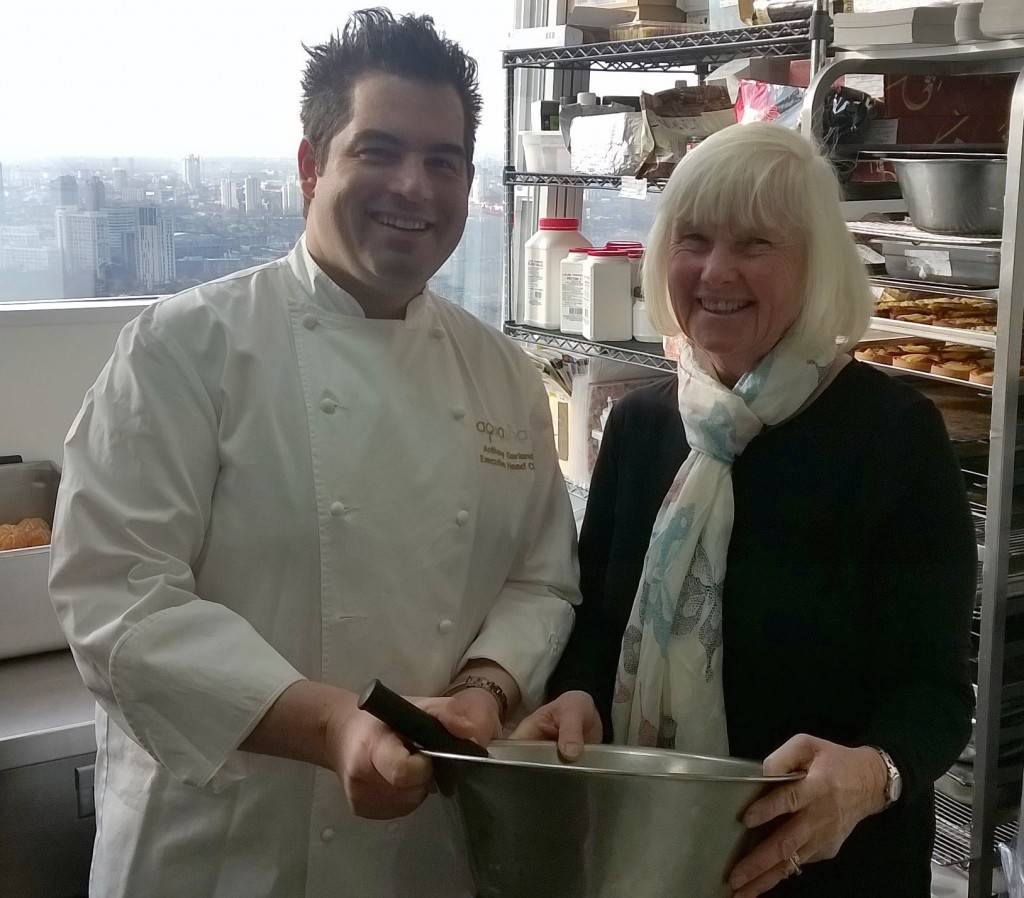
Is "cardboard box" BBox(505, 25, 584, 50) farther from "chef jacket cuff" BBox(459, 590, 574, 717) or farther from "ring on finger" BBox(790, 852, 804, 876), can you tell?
"ring on finger" BBox(790, 852, 804, 876)

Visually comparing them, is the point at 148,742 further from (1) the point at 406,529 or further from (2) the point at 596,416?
(2) the point at 596,416

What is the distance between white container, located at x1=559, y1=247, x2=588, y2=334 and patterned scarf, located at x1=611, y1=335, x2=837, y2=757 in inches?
42.1

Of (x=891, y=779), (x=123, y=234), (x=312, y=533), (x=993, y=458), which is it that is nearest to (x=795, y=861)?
(x=891, y=779)

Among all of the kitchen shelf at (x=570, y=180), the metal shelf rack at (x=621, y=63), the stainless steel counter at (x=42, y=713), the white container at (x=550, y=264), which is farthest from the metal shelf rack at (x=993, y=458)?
the stainless steel counter at (x=42, y=713)

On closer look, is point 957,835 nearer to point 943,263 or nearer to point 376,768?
point 943,263

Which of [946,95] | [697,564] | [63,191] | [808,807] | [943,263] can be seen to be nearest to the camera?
[808,807]

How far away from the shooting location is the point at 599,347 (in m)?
2.27

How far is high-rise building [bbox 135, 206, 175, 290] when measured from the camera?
2469 millimetres

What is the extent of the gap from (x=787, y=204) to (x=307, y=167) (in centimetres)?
Result: 51

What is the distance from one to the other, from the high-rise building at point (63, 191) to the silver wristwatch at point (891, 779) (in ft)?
6.73

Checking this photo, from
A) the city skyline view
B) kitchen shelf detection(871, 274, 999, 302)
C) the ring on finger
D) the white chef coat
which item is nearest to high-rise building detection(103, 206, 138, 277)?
the city skyline view

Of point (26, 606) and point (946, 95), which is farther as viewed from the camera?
point (26, 606)

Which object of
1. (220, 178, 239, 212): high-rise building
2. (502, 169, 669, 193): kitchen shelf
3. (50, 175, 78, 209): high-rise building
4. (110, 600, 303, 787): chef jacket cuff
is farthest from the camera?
(220, 178, 239, 212): high-rise building

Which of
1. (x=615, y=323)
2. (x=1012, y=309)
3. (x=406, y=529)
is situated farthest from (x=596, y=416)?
(x=406, y=529)
